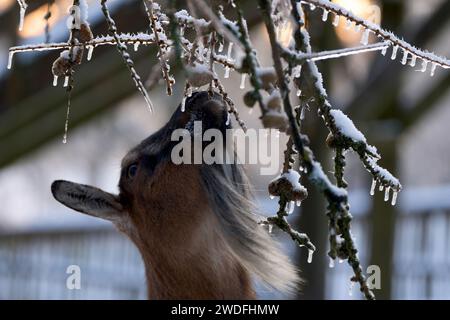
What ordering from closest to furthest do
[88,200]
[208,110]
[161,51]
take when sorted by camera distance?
[161,51], [208,110], [88,200]

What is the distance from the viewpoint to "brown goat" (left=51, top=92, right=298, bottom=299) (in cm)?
284

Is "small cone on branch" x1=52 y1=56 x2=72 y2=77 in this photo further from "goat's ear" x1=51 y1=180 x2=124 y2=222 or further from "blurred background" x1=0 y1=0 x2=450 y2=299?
"goat's ear" x1=51 y1=180 x2=124 y2=222

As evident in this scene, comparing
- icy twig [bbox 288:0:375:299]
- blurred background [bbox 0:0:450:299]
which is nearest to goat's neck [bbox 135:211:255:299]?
blurred background [bbox 0:0:450:299]

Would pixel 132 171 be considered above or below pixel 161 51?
above

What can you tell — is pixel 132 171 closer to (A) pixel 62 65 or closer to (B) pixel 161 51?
(A) pixel 62 65

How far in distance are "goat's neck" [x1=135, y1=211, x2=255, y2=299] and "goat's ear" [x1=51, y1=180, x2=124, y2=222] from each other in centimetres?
18

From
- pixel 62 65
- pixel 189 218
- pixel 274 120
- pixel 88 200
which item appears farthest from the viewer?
pixel 88 200

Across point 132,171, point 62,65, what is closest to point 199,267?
point 132,171

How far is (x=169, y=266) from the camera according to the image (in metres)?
3.25

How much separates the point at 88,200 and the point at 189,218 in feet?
1.32

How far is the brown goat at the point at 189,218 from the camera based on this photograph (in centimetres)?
284

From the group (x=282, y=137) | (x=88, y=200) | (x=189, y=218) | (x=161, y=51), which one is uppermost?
(x=282, y=137)

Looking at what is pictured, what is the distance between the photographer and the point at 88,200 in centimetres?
332
